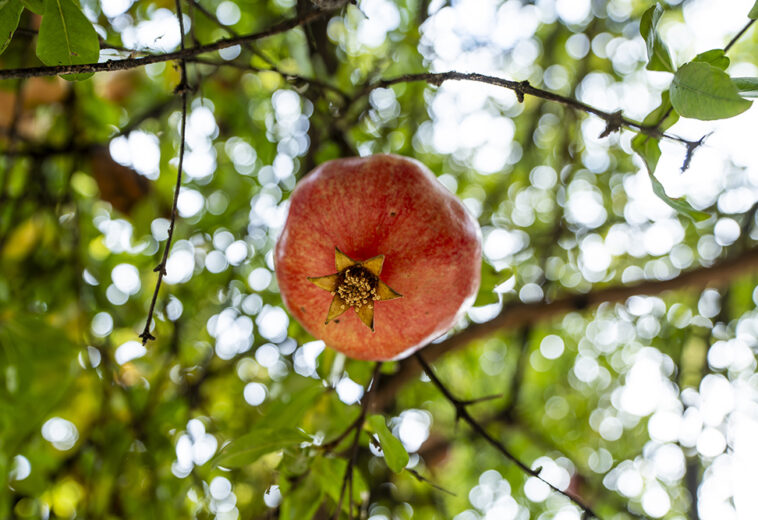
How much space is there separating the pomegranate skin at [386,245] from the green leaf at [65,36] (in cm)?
35

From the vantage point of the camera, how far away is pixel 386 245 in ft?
2.86

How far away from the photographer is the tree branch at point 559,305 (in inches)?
60.5

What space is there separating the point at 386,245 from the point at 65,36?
50cm

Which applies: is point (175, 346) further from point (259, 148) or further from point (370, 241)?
point (370, 241)

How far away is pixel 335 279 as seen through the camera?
0.85 meters

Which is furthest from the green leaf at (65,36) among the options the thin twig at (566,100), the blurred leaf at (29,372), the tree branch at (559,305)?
the tree branch at (559,305)

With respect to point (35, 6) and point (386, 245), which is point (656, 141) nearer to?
point (386, 245)

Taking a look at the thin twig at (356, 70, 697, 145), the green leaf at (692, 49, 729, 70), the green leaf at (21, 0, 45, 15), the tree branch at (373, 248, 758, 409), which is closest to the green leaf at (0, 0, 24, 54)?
the green leaf at (21, 0, 45, 15)

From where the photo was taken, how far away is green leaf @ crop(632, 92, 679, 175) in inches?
31.0

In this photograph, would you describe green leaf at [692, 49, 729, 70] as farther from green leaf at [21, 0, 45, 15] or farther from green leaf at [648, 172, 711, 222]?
green leaf at [21, 0, 45, 15]

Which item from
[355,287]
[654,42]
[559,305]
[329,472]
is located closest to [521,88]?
[654,42]

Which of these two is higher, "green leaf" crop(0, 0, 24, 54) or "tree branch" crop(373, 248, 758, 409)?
"green leaf" crop(0, 0, 24, 54)

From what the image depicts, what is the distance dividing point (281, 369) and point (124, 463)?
0.59m

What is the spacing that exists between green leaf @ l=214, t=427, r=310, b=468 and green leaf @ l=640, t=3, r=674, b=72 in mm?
771
